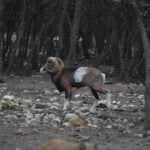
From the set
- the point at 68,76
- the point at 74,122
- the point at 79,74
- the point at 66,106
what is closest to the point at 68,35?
the point at 79,74

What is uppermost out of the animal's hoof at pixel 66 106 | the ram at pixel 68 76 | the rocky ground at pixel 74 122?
the ram at pixel 68 76

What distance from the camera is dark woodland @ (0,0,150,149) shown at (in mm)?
18703

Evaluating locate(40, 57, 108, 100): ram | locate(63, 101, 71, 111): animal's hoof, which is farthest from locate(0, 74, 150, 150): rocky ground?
locate(40, 57, 108, 100): ram

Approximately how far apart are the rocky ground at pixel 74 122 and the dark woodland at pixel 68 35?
4838mm

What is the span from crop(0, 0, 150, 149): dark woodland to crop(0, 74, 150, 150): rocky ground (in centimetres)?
484

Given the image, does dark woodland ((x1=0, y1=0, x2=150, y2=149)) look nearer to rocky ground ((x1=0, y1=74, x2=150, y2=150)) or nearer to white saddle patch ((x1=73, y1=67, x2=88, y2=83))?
rocky ground ((x1=0, y1=74, x2=150, y2=150))

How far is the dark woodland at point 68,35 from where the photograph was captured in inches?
736

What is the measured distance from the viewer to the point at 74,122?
921 centimetres

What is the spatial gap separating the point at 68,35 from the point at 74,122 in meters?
13.1

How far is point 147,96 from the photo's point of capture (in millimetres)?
8750

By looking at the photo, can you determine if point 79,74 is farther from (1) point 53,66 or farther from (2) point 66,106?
(2) point 66,106

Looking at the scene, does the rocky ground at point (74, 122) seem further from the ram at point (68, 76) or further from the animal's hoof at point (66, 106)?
the ram at point (68, 76)

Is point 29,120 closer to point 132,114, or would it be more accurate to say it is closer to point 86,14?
point 132,114

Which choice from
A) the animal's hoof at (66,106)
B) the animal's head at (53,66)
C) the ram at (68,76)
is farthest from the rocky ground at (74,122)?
the animal's head at (53,66)
